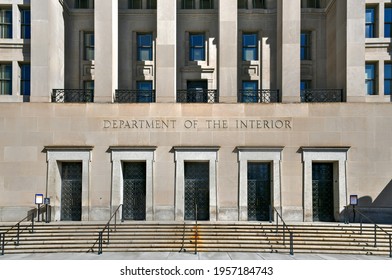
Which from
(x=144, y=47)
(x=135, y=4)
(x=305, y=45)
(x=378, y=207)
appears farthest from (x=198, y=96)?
(x=378, y=207)

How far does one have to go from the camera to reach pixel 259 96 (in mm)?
21641

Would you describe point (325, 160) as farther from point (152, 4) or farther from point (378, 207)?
point (152, 4)

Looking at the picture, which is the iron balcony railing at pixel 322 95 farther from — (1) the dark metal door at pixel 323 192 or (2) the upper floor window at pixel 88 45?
(2) the upper floor window at pixel 88 45

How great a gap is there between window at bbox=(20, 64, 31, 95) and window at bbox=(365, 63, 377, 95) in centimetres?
2176

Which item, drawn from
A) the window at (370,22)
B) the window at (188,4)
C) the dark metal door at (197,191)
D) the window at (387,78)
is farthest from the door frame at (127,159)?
the window at (370,22)

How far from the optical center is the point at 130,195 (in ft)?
62.6

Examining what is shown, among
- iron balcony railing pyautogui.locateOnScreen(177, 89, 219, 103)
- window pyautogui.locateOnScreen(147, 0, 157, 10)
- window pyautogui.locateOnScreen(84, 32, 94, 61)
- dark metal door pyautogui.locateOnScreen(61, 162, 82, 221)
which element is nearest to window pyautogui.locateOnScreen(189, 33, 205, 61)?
iron balcony railing pyautogui.locateOnScreen(177, 89, 219, 103)

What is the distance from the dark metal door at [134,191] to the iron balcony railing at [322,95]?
10947mm

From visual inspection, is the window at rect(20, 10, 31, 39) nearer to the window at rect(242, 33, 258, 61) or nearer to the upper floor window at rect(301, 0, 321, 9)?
the window at rect(242, 33, 258, 61)

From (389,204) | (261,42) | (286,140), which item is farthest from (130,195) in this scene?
(389,204)

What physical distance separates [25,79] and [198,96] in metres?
11.2

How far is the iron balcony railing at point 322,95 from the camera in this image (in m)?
19.9

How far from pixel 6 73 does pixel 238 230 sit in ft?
57.5

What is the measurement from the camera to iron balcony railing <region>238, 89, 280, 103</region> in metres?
20.7
